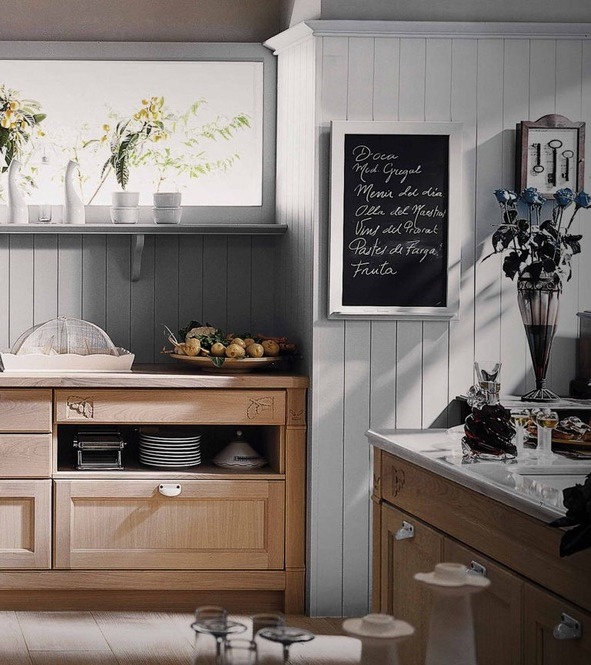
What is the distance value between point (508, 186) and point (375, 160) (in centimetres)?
53

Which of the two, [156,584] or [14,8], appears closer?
[156,584]

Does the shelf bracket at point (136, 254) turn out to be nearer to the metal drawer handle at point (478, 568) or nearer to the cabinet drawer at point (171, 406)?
the cabinet drawer at point (171, 406)

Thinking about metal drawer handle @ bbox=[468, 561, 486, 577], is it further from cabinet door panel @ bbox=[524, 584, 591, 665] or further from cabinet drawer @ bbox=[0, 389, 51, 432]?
cabinet drawer @ bbox=[0, 389, 51, 432]

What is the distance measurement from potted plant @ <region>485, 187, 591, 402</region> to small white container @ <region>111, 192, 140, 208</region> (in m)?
1.53

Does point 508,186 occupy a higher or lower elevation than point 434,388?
higher

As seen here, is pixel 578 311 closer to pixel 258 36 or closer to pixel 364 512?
pixel 364 512

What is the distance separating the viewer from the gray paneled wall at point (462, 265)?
3693 mm

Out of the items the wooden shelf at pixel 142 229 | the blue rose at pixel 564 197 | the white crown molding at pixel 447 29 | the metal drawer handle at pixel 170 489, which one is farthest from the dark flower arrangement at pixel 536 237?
the metal drawer handle at pixel 170 489

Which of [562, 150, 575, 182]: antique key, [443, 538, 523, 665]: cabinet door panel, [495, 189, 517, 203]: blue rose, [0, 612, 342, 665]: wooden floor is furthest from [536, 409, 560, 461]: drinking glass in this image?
[562, 150, 575, 182]: antique key

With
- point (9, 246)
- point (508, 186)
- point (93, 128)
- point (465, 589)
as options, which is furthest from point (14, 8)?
point (465, 589)

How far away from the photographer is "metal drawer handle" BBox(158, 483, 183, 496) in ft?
12.2

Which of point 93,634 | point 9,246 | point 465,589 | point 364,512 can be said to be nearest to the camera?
point 465,589

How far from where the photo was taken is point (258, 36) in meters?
4.34

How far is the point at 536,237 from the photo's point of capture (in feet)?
11.3
